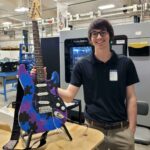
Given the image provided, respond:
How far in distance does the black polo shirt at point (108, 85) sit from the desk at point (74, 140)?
197 millimetres

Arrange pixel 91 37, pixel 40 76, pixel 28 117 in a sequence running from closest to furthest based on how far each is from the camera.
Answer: pixel 28 117, pixel 40 76, pixel 91 37

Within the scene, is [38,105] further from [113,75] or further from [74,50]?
[74,50]

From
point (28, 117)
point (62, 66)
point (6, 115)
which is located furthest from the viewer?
point (62, 66)

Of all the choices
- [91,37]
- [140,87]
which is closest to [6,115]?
[91,37]

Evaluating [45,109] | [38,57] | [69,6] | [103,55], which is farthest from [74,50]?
[69,6]

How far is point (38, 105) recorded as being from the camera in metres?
1.23

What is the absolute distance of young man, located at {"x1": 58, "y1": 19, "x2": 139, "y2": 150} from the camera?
4.96ft

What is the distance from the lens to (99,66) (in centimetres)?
155

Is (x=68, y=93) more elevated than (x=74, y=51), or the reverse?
(x=74, y=51)

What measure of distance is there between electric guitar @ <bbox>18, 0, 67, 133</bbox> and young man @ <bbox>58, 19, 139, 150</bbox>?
21 cm

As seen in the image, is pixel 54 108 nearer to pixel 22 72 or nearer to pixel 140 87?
pixel 22 72

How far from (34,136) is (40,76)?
369 millimetres

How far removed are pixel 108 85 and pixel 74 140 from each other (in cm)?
46

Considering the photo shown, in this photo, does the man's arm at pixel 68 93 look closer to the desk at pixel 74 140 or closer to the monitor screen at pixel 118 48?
the desk at pixel 74 140
